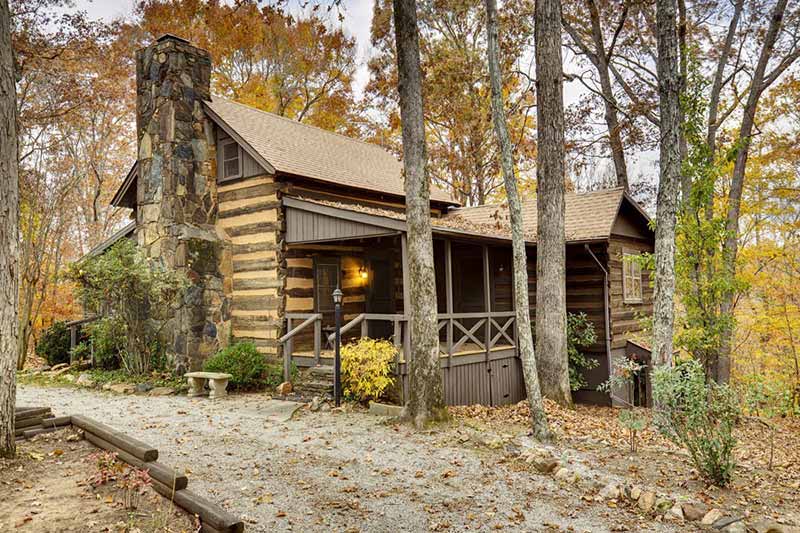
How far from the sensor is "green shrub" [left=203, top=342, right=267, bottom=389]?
12218 mm

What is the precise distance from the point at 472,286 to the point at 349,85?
44.1ft

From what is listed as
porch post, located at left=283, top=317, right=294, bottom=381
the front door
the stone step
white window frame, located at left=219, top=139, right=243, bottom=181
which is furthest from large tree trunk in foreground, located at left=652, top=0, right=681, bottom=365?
white window frame, located at left=219, top=139, right=243, bottom=181

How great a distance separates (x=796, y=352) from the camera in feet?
59.1

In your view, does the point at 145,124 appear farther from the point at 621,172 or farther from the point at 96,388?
the point at 621,172

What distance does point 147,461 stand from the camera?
5574 mm

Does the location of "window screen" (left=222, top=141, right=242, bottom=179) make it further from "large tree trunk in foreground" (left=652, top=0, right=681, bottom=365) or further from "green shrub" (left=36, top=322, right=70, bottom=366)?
"large tree trunk in foreground" (left=652, top=0, right=681, bottom=365)

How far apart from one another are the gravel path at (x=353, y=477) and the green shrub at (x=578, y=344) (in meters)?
6.73

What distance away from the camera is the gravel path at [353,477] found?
5270mm

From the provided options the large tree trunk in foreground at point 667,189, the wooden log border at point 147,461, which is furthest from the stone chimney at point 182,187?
the large tree trunk in foreground at point 667,189

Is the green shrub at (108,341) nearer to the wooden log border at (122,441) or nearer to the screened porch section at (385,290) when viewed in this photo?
the screened porch section at (385,290)

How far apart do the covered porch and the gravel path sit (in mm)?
2376

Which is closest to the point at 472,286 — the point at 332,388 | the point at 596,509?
the point at 332,388

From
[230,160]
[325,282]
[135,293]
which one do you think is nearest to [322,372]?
[325,282]

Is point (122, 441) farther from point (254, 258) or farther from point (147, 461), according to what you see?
point (254, 258)
